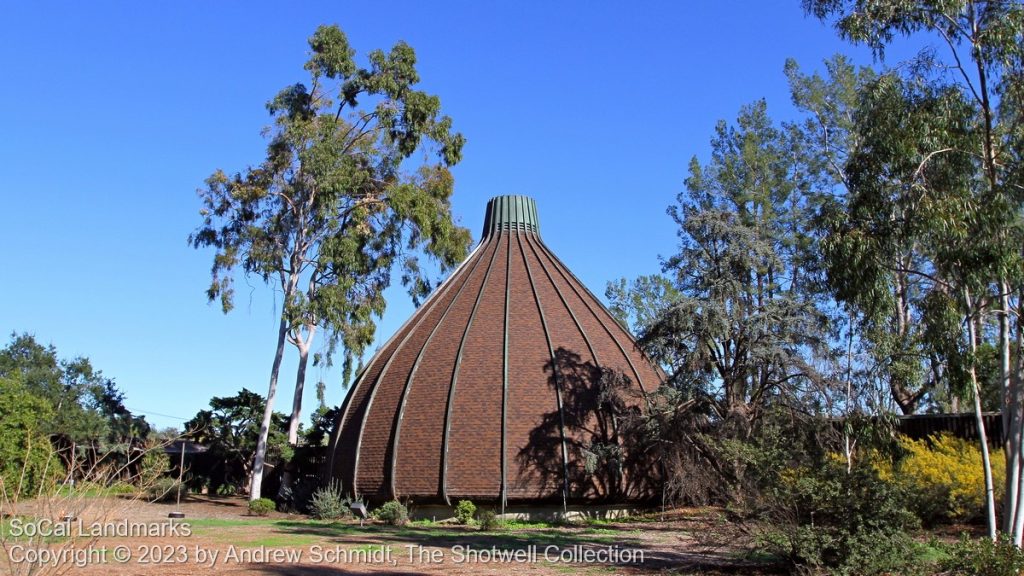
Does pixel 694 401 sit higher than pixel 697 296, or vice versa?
pixel 697 296

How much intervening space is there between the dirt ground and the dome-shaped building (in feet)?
8.42

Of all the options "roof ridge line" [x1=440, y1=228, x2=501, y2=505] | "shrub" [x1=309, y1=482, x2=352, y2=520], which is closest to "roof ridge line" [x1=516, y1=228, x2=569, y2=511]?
"roof ridge line" [x1=440, y1=228, x2=501, y2=505]

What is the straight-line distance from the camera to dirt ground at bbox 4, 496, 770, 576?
11195 mm

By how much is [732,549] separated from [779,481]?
1196 mm

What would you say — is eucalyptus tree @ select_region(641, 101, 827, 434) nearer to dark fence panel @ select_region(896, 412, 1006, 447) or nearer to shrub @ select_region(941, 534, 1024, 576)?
dark fence panel @ select_region(896, 412, 1006, 447)

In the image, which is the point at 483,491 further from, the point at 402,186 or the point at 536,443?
the point at 402,186

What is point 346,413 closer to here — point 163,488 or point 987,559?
point 163,488

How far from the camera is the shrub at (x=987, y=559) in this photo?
391 inches

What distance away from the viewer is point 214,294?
1182 inches

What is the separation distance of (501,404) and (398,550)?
930 cm

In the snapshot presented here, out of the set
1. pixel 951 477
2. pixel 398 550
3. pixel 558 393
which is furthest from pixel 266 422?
pixel 951 477

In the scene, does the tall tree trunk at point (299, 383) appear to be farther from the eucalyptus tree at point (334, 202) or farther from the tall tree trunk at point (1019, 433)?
the tall tree trunk at point (1019, 433)

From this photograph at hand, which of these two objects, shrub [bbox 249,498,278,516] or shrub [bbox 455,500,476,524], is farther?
shrub [bbox 249,498,278,516]

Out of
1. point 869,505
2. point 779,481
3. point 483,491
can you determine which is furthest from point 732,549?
point 483,491
